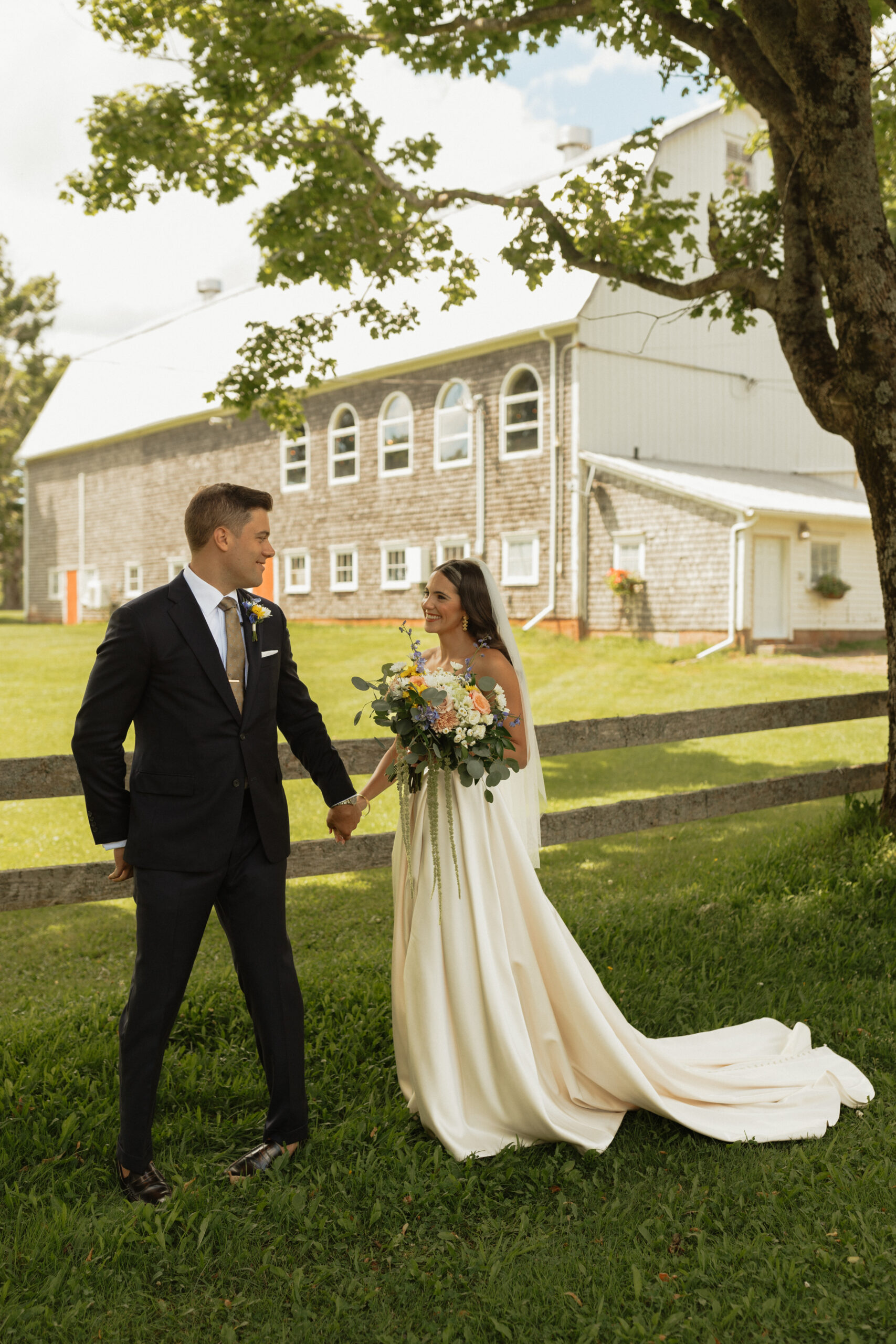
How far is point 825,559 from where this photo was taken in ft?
72.7

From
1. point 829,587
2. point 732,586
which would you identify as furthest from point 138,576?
point 829,587

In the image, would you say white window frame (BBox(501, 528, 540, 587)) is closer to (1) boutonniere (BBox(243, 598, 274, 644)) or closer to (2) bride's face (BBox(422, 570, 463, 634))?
(2) bride's face (BBox(422, 570, 463, 634))

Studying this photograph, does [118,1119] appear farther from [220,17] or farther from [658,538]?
[658,538]

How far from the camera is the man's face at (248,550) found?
3539 millimetres

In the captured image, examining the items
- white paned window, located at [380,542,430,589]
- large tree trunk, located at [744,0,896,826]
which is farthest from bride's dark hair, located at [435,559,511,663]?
white paned window, located at [380,542,430,589]

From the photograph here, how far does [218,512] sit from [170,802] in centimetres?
91

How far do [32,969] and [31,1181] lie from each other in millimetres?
2983

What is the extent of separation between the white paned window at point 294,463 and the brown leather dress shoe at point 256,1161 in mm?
25088

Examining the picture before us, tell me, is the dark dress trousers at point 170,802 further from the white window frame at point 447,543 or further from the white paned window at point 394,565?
the white paned window at point 394,565

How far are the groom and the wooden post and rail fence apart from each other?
0.94 meters

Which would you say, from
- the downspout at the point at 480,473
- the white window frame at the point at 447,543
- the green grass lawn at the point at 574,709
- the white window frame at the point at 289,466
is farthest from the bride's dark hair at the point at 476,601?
the white window frame at the point at 289,466

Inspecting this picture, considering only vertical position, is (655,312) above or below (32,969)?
above

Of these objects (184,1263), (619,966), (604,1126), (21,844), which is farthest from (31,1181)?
(21,844)

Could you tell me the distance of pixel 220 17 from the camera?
348 inches
